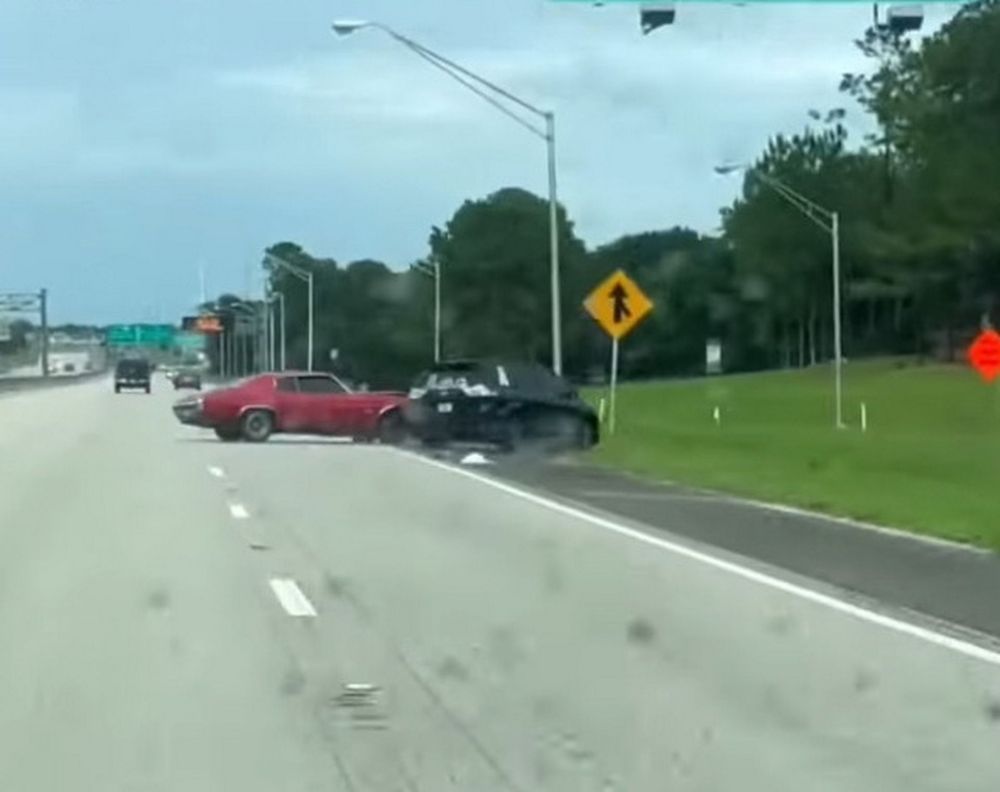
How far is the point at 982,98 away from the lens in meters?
107

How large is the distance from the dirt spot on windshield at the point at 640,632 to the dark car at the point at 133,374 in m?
116

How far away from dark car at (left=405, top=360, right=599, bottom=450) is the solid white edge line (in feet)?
47.6

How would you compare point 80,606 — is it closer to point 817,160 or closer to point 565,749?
point 565,749

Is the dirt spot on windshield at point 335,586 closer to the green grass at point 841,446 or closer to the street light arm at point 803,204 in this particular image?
the green grass at point 841,446

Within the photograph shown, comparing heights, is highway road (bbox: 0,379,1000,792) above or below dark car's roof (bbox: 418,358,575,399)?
below

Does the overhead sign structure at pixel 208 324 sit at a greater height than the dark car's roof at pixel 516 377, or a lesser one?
greater

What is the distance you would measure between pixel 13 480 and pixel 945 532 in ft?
56.3

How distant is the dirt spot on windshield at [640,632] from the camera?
16.1 m

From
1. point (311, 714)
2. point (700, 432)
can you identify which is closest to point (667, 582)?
point (311, 714)

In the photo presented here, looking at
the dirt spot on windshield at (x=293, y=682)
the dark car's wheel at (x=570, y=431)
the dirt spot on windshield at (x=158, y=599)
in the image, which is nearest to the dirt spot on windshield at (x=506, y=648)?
the dirt spot on windshield at (x=293, y=682)

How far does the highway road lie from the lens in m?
11.0

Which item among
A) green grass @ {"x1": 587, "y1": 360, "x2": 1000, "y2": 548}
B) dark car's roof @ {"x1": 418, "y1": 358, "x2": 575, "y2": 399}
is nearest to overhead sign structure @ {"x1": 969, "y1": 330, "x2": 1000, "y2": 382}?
green grass @ {"x1": 587, "y1": 360, "x2": 1000, "y2": 548}

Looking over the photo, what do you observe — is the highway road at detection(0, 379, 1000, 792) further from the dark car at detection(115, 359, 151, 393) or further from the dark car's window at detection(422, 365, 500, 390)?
the dark car at detection(115, 359, 151, 393)

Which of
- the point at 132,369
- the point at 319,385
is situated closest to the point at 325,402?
the point at 319,385
